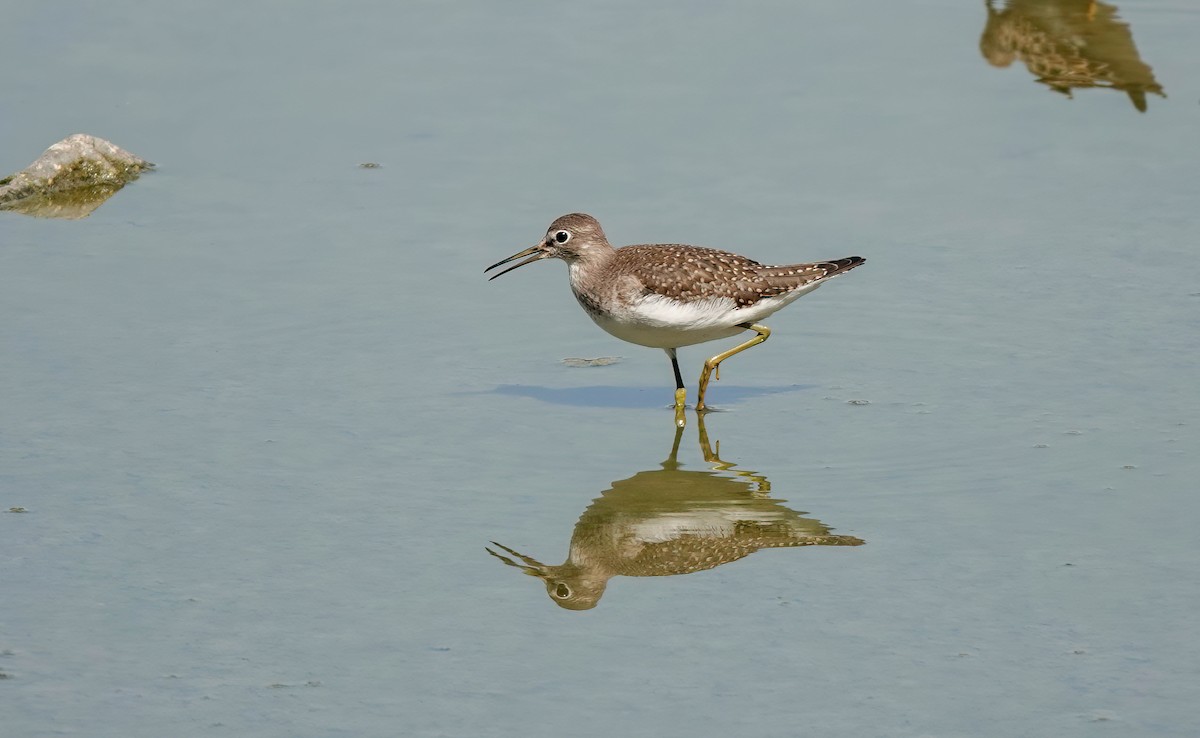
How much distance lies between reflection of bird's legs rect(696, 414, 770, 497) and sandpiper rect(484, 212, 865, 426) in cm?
26

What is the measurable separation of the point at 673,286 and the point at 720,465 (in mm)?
1257

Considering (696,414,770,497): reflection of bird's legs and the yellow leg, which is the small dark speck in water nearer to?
the yellow leg

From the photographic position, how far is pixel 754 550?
8.81m

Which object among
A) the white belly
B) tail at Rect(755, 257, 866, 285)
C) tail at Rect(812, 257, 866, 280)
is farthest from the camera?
tail at Rect(812, 257, 866, 280)

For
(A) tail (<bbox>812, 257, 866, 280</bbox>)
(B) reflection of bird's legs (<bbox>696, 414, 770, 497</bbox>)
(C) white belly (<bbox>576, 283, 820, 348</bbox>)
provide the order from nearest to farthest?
(B) reflection of bird's legs (<bbox>696, 414, 770, 497</bbox>) → (C) white belly (<bbox>576, 283, 820, 348</bbox>) → (A) tail (<bbox>812, 257, 866, 280</bbox>)

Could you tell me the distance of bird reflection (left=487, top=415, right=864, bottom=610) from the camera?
28.0 feet

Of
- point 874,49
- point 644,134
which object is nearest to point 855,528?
point 644,134

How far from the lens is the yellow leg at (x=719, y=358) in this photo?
10.9m

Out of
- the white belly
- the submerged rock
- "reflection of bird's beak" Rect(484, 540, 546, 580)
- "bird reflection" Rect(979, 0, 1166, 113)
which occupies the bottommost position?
"reflection of bird's beak" Rect(484, 540, 546, 580)

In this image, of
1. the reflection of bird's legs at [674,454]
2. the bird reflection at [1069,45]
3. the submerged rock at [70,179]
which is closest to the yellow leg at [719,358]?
the reflection of bird's legs at [674,454]

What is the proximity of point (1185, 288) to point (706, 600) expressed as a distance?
525 centimetres

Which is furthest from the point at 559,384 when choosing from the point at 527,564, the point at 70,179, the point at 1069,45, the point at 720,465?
the point at 1069,45

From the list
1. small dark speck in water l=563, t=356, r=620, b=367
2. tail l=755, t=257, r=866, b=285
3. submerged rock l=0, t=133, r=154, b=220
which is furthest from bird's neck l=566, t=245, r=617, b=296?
submerged rock l=0, t=133, r=154, b=220

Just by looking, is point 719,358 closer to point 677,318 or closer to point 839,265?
point 677,318
